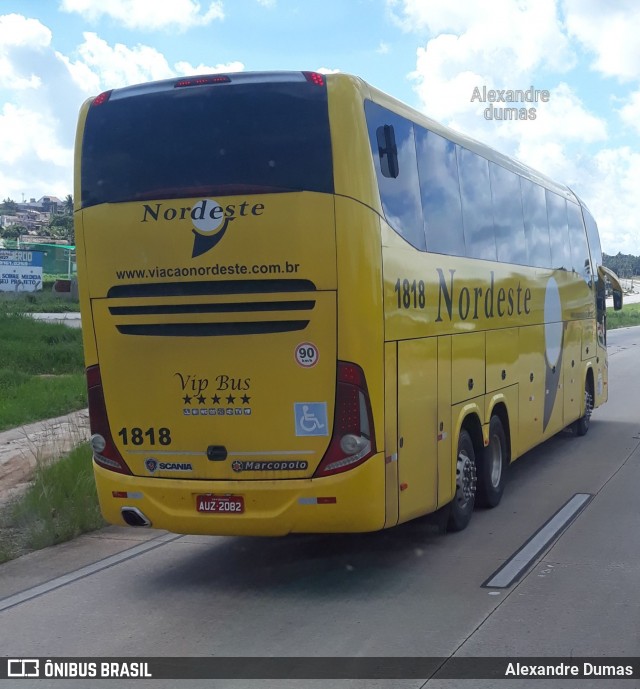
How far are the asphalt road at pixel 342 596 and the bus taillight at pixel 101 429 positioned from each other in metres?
0.93

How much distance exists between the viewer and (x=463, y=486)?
30.3 feet

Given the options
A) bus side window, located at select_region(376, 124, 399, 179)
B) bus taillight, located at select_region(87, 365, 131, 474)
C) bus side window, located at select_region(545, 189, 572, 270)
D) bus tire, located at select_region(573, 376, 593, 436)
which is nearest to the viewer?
bus side window, located at select_region(376, 124, 399, 179)

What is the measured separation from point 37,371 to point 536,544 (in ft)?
50.8

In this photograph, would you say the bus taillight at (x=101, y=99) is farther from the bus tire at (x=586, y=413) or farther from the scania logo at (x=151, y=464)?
the bus tire at (x=586, y=413)

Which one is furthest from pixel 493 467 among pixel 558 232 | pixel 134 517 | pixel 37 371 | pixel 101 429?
pixel 37 371

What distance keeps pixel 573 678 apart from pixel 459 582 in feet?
6.73

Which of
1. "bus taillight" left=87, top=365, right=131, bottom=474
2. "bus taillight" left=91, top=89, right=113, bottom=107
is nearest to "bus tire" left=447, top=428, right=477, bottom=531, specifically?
"bus taillight" left=87, top=365, right=131, bottom=474

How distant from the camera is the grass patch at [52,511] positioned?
9.10m

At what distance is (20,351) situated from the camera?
22766 millimetres

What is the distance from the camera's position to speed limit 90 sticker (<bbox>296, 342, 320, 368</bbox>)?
7184 millimetres

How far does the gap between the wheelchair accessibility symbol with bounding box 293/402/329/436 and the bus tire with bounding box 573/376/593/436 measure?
360 inches

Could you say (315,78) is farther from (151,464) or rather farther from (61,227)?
(61,227)

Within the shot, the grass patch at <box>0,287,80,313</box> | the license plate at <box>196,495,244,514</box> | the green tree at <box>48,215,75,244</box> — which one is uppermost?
the green tree at <box>48,215,75,244</box>

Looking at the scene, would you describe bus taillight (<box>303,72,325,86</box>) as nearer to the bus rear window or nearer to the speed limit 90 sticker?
the bus rear window
